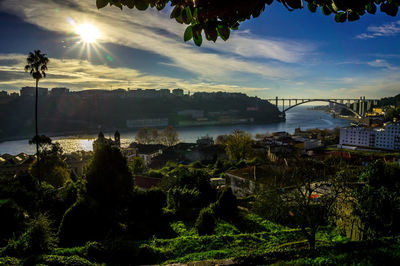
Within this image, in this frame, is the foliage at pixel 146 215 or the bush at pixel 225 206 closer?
the foliage at pixel 146 215

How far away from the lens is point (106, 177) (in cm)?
510

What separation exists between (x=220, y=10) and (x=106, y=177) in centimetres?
490

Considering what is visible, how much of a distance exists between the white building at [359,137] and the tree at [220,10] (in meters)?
38.4

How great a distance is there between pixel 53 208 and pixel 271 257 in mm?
5116

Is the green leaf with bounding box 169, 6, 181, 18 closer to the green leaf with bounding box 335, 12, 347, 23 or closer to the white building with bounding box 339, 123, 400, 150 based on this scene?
the green leaf with bounding box 335, 12, 347, 23

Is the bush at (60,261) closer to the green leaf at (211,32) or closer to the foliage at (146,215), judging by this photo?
the foliage at (146,215)

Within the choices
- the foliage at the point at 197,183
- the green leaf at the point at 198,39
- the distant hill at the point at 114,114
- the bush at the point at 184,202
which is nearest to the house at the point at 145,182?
the foliage at the point at 197,183

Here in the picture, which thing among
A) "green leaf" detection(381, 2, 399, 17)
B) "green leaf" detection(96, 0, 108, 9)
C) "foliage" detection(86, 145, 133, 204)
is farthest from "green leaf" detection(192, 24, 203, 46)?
"foliage" detection(86, 145, 133, 204)

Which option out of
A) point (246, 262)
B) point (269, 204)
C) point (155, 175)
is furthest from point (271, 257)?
point (155, 175)

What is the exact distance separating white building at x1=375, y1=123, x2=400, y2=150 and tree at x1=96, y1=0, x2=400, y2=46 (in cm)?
3768

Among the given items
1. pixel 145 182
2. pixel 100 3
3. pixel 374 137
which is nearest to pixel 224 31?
pixel 100 3

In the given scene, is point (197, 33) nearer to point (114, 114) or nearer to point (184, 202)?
point (184, 202)

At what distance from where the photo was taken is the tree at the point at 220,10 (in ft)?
2.72

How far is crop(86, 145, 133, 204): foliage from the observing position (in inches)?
199
